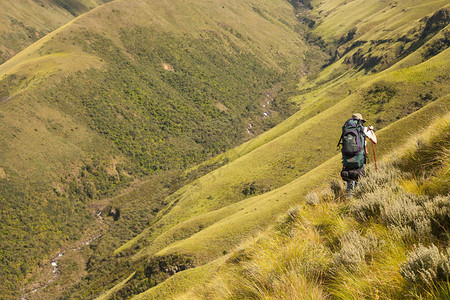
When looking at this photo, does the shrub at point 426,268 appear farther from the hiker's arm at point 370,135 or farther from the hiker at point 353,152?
the hiker's arm at point 370,135

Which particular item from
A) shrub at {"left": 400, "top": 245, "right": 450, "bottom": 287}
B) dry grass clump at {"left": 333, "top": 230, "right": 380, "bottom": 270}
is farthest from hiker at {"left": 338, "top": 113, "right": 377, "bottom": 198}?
shrub at {"left": 400, "top": 245, "right": 450, "bottom": 287}

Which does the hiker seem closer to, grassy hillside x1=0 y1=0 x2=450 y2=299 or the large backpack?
the large backpack

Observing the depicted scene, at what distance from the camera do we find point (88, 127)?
447ft

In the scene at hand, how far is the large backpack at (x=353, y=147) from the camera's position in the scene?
28.1 ft

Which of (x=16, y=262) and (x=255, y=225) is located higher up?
(x=16, y=262)

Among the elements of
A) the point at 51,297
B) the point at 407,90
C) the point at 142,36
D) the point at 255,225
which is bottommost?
the point at 51,297

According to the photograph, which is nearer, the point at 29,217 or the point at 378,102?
the point at 378,102

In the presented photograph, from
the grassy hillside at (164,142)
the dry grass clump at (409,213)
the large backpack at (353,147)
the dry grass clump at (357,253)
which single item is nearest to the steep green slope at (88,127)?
the grassy hillside at (164,142)

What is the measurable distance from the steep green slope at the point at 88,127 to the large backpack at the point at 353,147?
110 m

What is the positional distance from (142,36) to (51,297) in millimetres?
170642

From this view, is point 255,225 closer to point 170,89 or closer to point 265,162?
point 265,162

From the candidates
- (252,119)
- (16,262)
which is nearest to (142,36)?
(252,119)

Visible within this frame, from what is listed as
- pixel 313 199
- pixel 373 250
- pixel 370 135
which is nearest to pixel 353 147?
pixel 370 135

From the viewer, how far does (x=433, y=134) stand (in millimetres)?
6867
